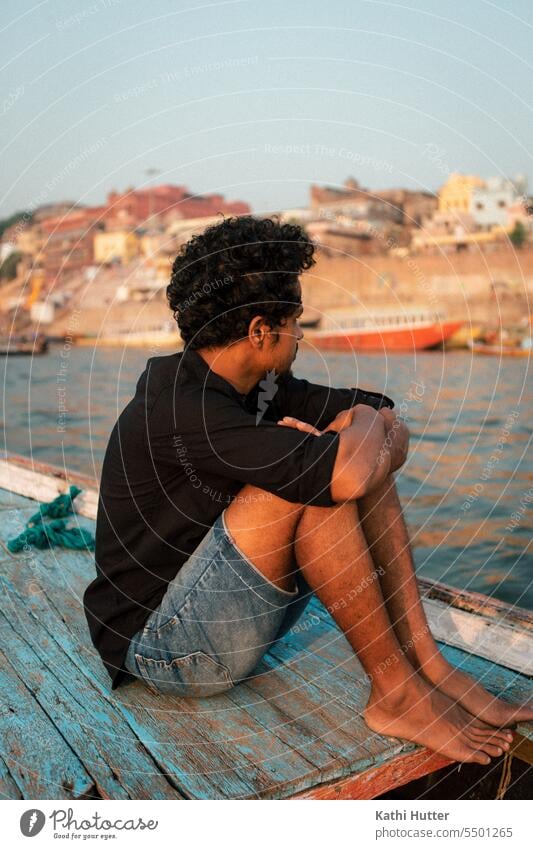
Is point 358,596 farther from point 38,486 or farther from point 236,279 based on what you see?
point 38,486

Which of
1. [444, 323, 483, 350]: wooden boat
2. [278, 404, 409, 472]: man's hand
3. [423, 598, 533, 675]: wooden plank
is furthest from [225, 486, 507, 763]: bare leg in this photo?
[444, 323, 483, 350]: wooden boat

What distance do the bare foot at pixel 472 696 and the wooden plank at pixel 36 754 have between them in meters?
0.77

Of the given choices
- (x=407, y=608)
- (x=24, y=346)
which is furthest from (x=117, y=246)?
(x=407, y=608)

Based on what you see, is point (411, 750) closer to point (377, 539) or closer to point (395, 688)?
point (395, 688)

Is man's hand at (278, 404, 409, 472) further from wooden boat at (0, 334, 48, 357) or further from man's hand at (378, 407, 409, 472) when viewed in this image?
wooden boat at (0, 334, 48, 357)

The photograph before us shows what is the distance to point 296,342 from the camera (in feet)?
6.68

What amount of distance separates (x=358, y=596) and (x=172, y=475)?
463mm

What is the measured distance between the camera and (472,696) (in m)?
1.91

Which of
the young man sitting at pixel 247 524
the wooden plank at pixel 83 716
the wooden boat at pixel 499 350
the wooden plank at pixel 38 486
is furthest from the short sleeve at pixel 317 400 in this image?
the wooden boat at pixel 499 350

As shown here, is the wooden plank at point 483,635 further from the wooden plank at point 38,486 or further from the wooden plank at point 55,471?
the wooden plank at point 55,471

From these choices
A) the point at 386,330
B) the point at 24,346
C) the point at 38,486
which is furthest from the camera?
the point at 24,346
